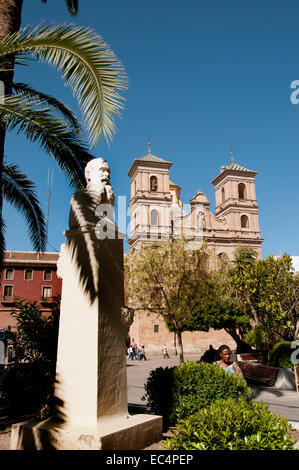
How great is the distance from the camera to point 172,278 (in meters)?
16.5

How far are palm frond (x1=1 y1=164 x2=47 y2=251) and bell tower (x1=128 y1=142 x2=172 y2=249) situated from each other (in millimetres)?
28977

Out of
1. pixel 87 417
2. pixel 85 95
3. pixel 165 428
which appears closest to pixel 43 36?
pixel 85 95

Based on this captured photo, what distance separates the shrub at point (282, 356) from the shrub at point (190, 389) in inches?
364

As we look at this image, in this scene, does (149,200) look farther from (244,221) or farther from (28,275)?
(28,275)

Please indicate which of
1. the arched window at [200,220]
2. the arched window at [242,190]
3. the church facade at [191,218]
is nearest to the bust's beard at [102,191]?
the church facade at [191,218]

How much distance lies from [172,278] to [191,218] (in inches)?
1055

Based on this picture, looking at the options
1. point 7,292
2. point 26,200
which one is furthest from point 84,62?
point 7,292

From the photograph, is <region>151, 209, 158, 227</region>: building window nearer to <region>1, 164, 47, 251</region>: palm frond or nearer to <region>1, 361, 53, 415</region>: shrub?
<region>1, 164, 47, 251</region>: palm frond

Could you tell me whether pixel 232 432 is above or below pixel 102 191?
below

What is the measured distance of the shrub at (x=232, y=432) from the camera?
2.26 meters

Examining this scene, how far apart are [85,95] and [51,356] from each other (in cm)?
369

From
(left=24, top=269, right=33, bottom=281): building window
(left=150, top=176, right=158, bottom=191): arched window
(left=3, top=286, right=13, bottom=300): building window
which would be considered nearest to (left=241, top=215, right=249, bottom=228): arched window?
(left=150, top=176, right=158, bottom=191): arched window

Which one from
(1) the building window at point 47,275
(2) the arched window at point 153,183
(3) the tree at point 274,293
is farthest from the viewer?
(2) the arched window at point 153,183

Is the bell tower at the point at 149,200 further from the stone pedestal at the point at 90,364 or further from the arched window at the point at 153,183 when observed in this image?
the stone pedestal at the point at 90,364
